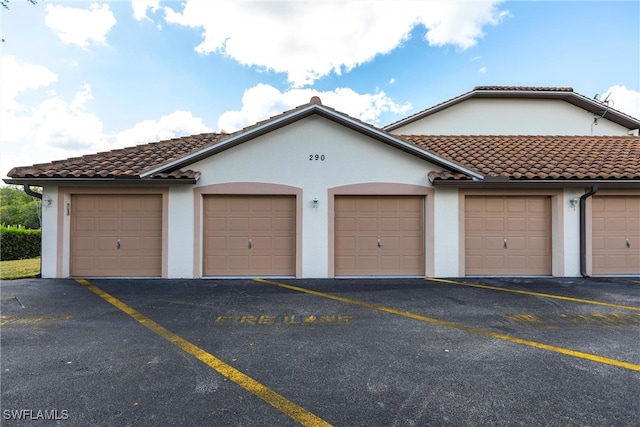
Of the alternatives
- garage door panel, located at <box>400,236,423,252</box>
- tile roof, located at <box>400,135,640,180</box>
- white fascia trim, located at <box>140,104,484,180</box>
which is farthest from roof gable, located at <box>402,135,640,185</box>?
garage door panel, located at <box>400,236,423,252</box>

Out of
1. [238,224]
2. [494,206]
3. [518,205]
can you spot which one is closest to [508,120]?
[518,205]

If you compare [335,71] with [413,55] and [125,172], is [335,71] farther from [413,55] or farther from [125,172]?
[125,172]

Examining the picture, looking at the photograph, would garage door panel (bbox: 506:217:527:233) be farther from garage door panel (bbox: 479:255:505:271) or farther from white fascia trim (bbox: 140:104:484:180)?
white fascia trim (bbox: 140:104:484:180)

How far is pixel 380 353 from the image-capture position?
3.92 metres

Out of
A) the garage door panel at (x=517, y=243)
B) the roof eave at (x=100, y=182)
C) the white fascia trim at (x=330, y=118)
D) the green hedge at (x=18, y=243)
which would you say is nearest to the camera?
the roof eave at (x=100, y=182)

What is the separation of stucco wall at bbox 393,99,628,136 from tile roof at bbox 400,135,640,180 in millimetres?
2732

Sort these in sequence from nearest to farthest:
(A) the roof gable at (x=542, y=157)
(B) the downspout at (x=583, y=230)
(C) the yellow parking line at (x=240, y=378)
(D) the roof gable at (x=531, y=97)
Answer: (C) the yellow parking line at (x=240, y=378) → (A) the roof gable at (x=542, y=157) → (B) the downspout at (x=583, y=230) → (D) the roof gable at (x=531, y=97)

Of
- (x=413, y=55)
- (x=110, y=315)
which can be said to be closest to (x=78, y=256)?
(x=110, y=315)

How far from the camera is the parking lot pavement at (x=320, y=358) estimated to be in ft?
9.09

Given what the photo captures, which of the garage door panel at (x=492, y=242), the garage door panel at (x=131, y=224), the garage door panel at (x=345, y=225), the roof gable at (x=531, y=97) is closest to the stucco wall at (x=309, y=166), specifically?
the garage door panel at (x=345, y=225)

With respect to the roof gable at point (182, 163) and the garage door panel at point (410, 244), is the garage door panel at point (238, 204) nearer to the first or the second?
the roof gable at point (182, 163)

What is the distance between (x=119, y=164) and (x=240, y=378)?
799 cm

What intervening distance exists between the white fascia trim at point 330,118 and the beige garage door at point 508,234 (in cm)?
125

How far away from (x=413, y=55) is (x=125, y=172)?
14.5 m
